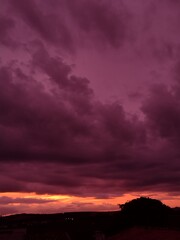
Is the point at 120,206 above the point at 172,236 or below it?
above

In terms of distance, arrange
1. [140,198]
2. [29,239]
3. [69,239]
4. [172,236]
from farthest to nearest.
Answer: [29,239]
[69,239]
[140,198]
[172,236]

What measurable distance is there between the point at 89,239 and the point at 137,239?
93.3 ft

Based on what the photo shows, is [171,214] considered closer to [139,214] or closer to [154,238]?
[139,214]

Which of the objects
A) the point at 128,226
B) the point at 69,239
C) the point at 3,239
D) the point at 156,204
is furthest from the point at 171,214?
the point at 3,239

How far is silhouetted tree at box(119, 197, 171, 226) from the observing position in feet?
256

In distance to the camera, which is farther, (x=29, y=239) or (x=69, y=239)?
(x=29, y=239)

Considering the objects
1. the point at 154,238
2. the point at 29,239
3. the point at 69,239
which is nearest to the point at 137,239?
the point at 154,238

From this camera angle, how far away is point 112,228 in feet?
260

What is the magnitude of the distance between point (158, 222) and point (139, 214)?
475cm

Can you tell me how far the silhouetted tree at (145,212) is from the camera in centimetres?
7800

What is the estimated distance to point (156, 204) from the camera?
81312 millimetres

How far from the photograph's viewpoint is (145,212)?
8012cm

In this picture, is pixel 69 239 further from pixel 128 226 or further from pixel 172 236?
pixel 172 236

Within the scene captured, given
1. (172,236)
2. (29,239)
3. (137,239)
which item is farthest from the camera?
(29,239)
